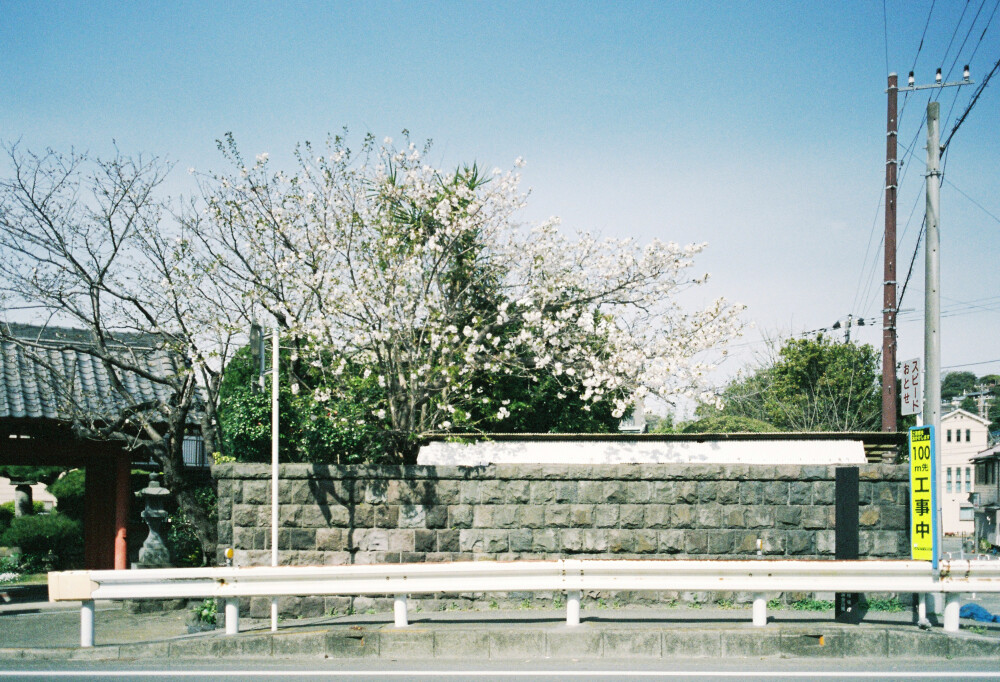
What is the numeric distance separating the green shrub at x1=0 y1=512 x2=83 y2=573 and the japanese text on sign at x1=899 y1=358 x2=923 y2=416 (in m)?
18.6

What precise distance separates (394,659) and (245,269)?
25.0ft

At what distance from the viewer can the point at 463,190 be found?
13.4m

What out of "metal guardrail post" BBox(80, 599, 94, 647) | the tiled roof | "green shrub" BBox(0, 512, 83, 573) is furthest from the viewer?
"green shrub" BBox(0, 512, 83, 573)

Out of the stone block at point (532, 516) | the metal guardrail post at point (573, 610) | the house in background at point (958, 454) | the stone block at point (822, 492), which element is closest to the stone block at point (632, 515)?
the stone block at point (532, 516)

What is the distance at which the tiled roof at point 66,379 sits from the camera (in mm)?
14266

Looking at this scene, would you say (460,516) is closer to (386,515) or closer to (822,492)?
(386,515)

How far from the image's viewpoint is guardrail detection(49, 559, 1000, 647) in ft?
27.6

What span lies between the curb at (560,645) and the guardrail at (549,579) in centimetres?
31

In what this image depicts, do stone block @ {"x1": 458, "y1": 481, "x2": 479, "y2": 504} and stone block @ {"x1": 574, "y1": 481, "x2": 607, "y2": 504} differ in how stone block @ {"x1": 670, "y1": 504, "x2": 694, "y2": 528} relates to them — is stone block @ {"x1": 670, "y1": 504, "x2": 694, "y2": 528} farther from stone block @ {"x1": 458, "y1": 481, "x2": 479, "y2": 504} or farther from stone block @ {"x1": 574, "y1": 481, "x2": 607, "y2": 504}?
stone block @ {"x1": 458, "y1": 481, "x2": 479, "y2": 504}

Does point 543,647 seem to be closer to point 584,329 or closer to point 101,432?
point 584,329

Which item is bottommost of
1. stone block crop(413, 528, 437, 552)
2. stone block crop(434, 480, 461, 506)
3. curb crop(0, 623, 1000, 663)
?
curb crop(0, 623, 1000, 663)

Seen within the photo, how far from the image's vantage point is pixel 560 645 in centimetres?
816

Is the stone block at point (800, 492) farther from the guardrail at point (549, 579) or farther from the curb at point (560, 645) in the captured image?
the curb at point (560, 645)

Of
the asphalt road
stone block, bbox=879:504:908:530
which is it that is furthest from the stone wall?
the asphalt road
